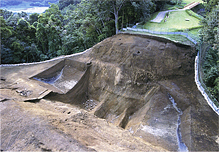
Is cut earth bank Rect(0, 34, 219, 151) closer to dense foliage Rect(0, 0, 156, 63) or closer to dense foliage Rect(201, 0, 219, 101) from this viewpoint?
dense foliage Rect(201, 0, 219, 101)

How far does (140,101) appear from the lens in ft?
38.6

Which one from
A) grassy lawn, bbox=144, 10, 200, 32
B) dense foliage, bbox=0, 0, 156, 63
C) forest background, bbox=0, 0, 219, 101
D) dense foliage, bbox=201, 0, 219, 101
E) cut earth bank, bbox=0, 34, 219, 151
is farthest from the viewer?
dense foliage, bbox=0, 0, 156, 63

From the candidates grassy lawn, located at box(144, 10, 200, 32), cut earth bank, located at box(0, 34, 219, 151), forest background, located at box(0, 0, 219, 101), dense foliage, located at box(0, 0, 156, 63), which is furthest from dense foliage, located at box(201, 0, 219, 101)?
dense foliage, located at box(0, 0, 156, 63)

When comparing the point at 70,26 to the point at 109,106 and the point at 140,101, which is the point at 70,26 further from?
the point at 140,101

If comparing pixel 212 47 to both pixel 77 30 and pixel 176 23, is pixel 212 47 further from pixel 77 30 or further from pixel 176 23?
pixel 77 30

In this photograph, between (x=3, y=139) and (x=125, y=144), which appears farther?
(x=125, y=144)

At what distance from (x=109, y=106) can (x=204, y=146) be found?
7496 millimetres

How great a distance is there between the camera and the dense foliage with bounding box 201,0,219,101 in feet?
39.0

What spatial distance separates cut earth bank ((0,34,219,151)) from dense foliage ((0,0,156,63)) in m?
5.39

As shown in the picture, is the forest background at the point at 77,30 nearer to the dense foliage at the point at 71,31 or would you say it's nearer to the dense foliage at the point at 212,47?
the dense foliage at the point at 71,31

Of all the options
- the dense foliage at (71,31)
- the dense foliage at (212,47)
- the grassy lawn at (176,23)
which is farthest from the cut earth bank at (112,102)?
the dense foliage at (71,31)

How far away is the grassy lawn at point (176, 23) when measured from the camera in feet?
59.1

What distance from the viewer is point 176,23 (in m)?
19.2

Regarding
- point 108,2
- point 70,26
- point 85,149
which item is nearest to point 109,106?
point 85,149
